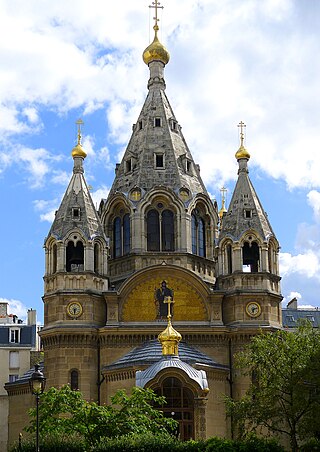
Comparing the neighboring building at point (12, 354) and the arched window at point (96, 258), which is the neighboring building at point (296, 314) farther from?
the arched window at point (96, 258)

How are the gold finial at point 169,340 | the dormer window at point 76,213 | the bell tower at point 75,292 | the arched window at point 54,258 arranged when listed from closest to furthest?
the gold finial at point 169,340
the bell tower at point 75,292
the arched window at point 54,258
the dormer window at point 76,213

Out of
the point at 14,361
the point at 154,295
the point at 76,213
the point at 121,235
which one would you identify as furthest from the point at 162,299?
the point at 14,361

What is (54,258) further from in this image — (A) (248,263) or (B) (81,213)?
(A) (248,263)

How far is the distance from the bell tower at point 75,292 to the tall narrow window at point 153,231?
9.80ft

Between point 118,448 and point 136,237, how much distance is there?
846 inches

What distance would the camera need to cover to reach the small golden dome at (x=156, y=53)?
6456 cm

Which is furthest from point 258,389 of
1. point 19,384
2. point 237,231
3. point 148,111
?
point 148,111

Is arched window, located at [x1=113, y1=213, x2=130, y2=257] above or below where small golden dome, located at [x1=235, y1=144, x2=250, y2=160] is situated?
below

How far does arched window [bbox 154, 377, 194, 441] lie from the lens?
48656 mm

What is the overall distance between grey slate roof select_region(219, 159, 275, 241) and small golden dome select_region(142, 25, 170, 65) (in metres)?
10.5

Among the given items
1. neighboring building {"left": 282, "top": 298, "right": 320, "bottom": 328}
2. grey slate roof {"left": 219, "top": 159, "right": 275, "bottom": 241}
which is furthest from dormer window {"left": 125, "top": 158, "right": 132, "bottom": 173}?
neighboring building {"left": 282, "top": 298, "right": 320, "bottom": 328}

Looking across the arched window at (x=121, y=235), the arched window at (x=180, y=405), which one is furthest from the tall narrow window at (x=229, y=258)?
the arched window at (x=180, y=405)

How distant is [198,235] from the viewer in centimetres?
5878

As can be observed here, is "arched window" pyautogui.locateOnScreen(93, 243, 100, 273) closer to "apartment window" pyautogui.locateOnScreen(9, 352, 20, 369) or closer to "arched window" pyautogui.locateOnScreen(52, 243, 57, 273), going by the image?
"arched window" pyautogui.locateOnScreen(52, 243, 57, 273)
